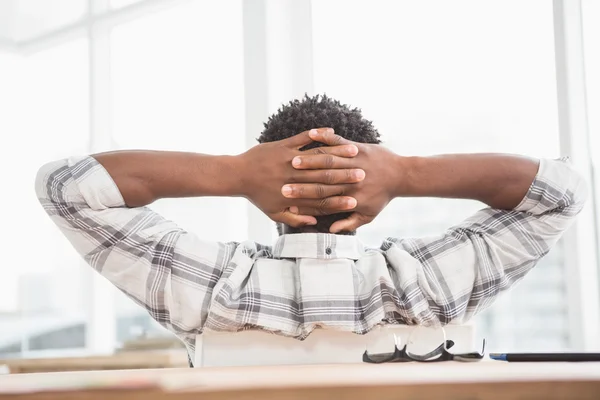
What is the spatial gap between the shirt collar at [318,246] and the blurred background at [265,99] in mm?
1149

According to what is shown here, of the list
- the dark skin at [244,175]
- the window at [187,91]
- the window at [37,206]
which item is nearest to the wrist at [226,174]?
the dark skin at [244,175]

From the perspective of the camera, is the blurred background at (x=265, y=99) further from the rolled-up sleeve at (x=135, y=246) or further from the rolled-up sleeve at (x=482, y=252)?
the rolled-up sleeve at (x=135, y=246)

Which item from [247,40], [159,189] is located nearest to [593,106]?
[247,40]

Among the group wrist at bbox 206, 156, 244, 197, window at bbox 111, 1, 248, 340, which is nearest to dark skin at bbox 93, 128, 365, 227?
wrist at bbox 206, 156, 244, 197

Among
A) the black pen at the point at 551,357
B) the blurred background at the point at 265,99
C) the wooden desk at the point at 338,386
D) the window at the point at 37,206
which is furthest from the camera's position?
the window at the point at 37,206

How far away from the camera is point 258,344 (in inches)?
38.8

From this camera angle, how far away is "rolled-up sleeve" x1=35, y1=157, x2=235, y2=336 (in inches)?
39.4

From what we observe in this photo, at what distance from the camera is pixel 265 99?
252 centimetres

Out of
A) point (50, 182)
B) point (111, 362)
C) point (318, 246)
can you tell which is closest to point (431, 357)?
point (318, 246)

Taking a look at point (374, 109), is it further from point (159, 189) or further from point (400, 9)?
point (159, 189)

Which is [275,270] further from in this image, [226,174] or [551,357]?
[551,357]

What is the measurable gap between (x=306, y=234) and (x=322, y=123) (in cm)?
17

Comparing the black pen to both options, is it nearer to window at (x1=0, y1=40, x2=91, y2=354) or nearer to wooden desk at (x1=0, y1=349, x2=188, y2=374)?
wooden desk at (x1=0, y1=349, x2=188, y2=374)

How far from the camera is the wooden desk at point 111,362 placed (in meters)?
2.27
